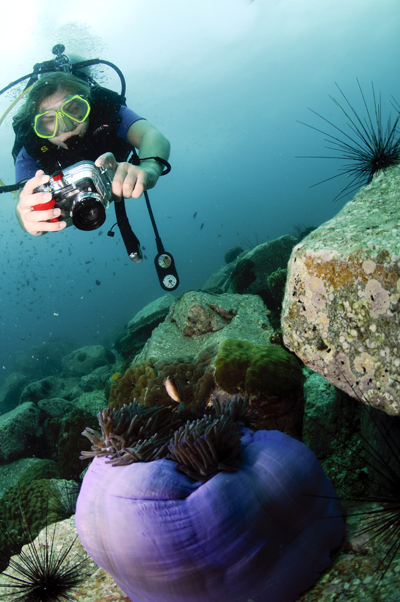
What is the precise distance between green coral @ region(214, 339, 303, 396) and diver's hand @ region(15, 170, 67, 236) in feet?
7.35

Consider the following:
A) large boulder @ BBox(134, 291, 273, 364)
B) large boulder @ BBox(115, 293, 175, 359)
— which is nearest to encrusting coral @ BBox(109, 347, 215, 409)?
large boulder @ BBox(134, 291, 273, 364)

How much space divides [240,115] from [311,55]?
58.0 feet

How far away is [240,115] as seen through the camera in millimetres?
66938

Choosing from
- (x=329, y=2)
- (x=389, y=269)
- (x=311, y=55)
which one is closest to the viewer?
(x=389, y=269)

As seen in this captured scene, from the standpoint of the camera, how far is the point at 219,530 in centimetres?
141

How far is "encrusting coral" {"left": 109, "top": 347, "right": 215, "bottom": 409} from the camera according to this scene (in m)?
3.59

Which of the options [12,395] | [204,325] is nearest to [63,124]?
[204,325]

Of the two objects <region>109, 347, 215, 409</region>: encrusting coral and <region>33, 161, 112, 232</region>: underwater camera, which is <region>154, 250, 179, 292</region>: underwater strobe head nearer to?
<region>109, 347, 215, 409</region>: encrusting coral

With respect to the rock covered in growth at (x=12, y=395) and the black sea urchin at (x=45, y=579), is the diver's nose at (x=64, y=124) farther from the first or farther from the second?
the rock covered in growth at (x=12, y=395)

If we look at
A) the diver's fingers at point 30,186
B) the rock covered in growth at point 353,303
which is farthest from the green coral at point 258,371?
the diver's fingers at point 30,186

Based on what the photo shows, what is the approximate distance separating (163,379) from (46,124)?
360 centimetres

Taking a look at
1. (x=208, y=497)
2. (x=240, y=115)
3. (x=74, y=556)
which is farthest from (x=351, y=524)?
(x=240, y=115)

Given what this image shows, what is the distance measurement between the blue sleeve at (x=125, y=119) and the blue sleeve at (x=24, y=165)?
125cm

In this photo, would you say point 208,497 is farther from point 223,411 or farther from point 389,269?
point 389,269
